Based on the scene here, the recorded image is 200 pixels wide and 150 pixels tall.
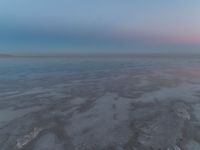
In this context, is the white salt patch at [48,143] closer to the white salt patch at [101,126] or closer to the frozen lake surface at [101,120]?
the frozen lake surface at [101,120]

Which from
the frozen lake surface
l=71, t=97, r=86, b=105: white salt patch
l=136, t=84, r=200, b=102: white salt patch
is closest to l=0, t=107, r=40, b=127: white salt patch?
the frozen lake surface

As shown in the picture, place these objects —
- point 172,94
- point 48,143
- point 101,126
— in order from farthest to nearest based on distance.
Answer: point 172,94 < point 101,126 < point 48,143

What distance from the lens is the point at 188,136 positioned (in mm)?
5402

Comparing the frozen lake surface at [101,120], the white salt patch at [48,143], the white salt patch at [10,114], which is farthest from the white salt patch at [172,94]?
the white salt patch at [48,143]

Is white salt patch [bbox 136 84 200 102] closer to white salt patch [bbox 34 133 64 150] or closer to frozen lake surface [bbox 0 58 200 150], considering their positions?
frozen lake surface [bbox 0 58 200 150]

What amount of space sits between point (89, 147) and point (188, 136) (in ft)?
8.72

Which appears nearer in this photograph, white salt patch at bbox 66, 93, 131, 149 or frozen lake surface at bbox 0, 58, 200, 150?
frozen lake surface at bbox 0, 58, 200, 150

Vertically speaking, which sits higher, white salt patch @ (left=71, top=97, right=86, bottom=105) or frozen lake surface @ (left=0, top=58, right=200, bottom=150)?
frozen lake surface @ (left=0, top=58, right=200, bottom=150)

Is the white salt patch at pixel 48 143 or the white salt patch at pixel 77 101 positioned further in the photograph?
the white salt patch at pixel 77 101

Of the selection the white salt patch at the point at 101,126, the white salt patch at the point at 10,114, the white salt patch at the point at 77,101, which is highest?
the white salt patch at the point at 101,126

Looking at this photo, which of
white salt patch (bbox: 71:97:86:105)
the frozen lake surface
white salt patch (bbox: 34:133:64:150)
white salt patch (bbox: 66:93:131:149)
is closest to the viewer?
white salt patch (bbox: 34:133:64:150)

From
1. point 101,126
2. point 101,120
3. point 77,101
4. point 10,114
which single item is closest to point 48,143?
point 101,126

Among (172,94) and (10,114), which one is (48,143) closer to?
(10,114)

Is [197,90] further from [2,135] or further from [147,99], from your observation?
[2,135]
